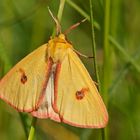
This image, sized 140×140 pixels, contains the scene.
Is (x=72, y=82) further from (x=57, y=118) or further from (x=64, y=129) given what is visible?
(x=64, y=129)

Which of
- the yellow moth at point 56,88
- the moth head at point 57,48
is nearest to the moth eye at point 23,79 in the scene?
the yellow moth at point 56,88

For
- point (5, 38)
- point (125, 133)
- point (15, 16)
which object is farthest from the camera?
point (5, 38)

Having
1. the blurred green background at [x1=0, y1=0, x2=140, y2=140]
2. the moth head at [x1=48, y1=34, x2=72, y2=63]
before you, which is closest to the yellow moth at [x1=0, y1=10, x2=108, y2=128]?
the moth head at [x1=48, y1=34, x2=72, y2=63]

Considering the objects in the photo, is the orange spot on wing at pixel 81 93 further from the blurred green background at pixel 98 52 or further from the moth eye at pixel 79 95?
the blurred green background at pixel 98 52

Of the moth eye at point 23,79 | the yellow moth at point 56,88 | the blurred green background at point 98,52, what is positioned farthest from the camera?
the blurred green background at point 98,52

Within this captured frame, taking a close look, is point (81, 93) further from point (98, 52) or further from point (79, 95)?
point (98, 52)

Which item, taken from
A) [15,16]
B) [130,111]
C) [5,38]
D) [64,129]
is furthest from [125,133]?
[5,38]

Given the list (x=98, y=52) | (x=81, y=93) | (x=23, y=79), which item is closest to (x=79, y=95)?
(x=81, y=93)

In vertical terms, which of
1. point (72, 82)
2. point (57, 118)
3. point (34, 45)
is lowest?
point (57, 118)
